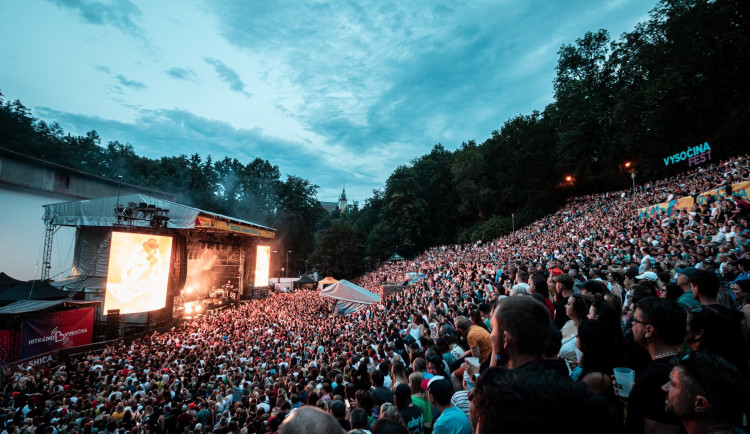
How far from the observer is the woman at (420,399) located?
350 centimetres

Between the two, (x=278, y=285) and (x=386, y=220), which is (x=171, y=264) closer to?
(x=278, y=285)

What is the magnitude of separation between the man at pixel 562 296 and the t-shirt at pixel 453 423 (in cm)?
217

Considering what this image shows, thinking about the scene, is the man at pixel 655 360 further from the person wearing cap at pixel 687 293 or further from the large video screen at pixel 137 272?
the large video screen at pixel 137 272

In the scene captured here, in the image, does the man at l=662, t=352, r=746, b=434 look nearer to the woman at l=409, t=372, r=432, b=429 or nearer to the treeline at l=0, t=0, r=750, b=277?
the woman at l=409, t=372, r=432, b=429

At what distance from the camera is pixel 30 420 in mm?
6438

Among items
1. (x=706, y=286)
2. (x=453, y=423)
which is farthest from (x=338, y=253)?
(x=453, y=423)

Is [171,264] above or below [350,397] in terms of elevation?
above

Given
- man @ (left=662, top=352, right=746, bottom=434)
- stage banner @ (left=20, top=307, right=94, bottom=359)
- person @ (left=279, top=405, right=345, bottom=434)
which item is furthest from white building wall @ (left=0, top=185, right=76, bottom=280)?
man @ (left=662, top=352, right=746, bottom=434)

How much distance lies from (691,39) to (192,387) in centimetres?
3683

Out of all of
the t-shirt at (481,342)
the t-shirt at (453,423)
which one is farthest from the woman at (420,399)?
the t-shirt at (453,423)

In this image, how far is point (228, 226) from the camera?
21688 mm

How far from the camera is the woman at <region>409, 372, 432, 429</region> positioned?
11.5 feet

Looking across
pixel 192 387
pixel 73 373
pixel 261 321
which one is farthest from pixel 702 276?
pixel 261 321

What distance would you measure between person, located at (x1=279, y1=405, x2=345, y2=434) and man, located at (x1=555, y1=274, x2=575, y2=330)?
3.59 meters
